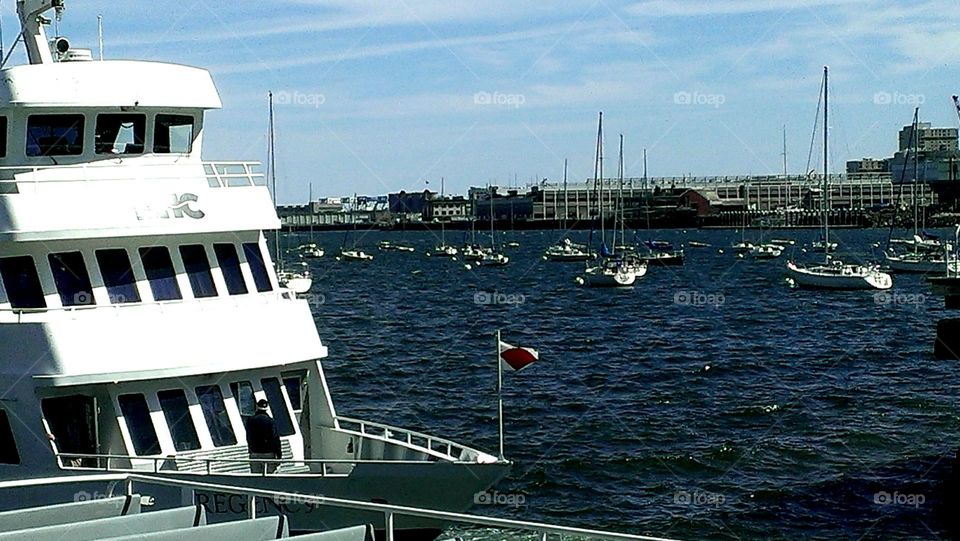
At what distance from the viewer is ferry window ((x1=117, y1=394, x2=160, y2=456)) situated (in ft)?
64.4

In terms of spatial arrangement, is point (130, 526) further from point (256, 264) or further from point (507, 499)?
point (507, 499)

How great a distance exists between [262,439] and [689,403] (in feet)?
81.4

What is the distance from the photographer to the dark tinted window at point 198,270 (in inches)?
832

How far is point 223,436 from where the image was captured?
66.9 feet

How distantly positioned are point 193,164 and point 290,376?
3725 mm

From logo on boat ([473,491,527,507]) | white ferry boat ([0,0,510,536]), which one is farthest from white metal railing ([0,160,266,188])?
logo on boat ([473,491,527,507])

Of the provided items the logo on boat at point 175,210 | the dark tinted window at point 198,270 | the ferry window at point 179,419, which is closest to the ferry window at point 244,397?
the ferry window at point 179,419

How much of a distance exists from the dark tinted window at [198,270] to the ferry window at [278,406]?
1.61m

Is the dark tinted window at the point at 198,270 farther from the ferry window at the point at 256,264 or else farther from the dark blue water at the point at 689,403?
the dark blue water at the point at 689,403

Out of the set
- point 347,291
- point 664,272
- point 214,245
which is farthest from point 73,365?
point 664,272

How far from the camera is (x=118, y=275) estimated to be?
20531 millimetres

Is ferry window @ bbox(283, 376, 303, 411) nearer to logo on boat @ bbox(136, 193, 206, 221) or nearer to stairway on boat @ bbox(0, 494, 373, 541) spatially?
logo on boat @ bbox(136, 193, 206, 221)

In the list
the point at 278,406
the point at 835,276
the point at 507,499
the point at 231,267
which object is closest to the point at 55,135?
the point at 231,267

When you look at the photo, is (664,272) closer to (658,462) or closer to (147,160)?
(658,462)
